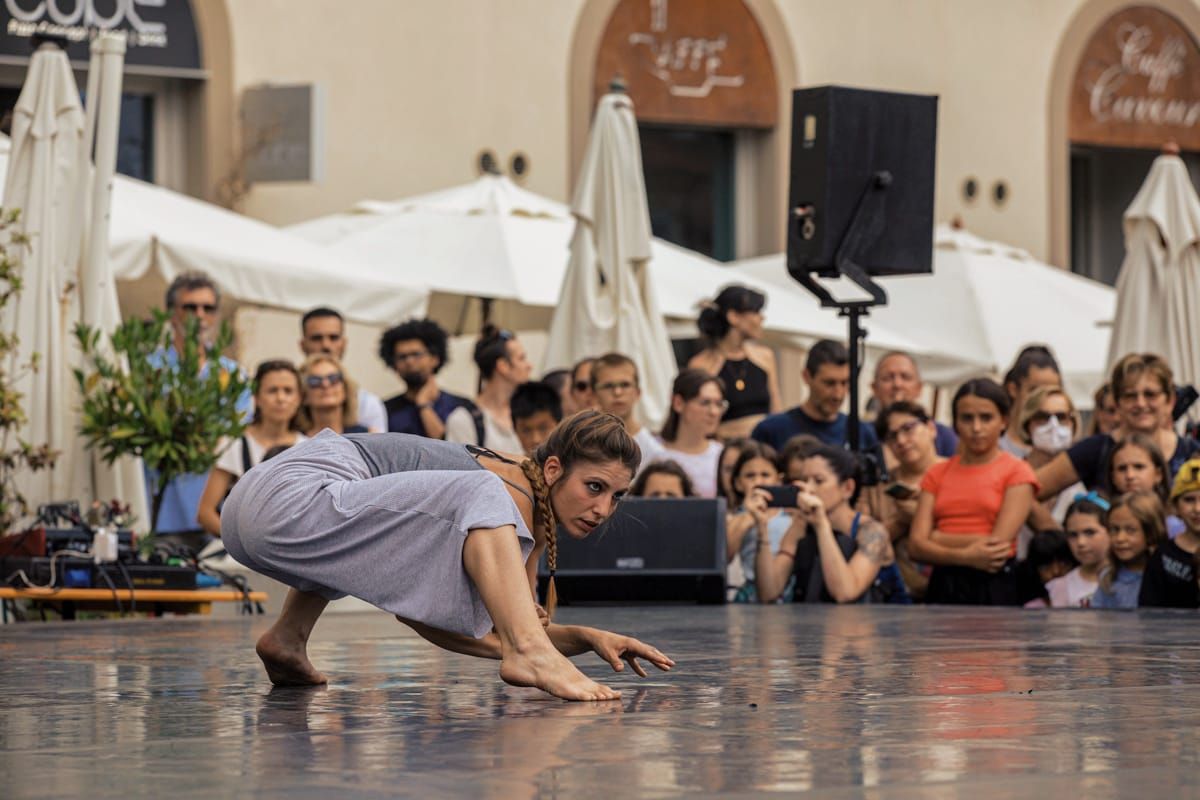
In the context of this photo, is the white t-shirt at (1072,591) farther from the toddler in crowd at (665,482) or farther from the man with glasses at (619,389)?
the man with glasses at (619,389)

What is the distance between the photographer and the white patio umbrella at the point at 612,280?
12.1m

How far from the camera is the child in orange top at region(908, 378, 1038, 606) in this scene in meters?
9.12

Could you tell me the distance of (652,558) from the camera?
928cm

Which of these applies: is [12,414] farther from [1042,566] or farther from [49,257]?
[1042,566]

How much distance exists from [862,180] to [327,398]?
8.68 ft

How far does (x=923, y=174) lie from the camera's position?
1057 cm

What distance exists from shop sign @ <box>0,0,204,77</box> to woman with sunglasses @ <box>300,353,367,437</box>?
5.62 m

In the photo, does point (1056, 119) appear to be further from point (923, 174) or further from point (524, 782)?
point (524, 782)

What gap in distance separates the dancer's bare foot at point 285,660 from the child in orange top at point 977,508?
426 cm

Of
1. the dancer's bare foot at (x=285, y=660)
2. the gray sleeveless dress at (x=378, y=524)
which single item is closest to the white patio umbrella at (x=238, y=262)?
the dancer's bare foot at (x=285, y=660)

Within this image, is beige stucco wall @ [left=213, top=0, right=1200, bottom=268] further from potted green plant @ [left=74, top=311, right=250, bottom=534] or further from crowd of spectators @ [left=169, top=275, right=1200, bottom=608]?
potted green plant @ [left=74, top=311, right=250, bottom=534]

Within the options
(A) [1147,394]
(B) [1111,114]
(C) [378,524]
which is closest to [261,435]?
(A) [1147,394]

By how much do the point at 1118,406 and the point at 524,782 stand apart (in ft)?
20.6

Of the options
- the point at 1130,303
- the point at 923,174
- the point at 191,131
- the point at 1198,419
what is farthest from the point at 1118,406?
the point at 191,131
